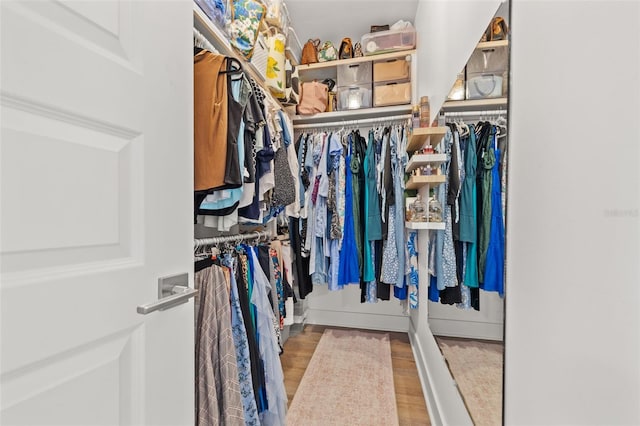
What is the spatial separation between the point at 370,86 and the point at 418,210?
1189 millimetres

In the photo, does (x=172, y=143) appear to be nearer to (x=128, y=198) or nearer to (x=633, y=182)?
(x=128, y=198)

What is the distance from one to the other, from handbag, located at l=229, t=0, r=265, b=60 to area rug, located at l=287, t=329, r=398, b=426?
6.28 ft

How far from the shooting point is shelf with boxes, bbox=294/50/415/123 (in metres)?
2.20

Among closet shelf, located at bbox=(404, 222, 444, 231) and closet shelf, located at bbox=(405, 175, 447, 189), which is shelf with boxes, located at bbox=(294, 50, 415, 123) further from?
closet shelf, located at bbox=(404, 222, 444, 231)

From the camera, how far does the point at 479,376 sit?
90cm

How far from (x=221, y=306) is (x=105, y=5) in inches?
34.9

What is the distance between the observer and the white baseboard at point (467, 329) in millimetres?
770

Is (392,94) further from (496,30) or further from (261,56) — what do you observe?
A: (496,30)

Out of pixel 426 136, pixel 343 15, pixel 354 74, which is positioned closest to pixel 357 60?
pixel 354 74

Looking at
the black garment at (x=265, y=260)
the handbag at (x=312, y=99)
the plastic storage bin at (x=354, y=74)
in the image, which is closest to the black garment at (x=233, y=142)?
the black garment at (x=265, y=260)

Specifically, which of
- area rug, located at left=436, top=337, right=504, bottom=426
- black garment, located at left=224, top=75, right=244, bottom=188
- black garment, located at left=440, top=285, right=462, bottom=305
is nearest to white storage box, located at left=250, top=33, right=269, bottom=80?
black garment, located at left=224, top=75, right=244, bottom=188

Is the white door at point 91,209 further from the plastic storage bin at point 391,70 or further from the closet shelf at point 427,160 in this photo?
the plastic storage bin at point 391,70

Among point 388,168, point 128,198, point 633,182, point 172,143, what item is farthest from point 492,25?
point 388,168

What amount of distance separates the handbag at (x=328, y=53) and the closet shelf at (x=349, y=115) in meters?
0.49
